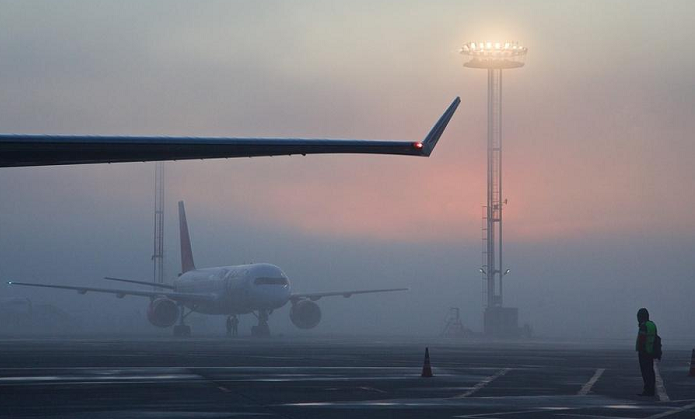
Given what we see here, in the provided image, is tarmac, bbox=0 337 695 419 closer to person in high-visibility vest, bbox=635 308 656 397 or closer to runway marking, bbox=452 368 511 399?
runway marking, bbox=452 368 511 399

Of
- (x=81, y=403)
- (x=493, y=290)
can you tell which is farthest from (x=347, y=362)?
(x=493, y=290)

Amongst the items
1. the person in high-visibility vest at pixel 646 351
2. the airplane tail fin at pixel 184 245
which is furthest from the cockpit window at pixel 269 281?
the person in high-visibility vest at pixel 646 351

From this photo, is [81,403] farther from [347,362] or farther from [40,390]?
[347,362]

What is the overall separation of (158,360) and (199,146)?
13.3 metres

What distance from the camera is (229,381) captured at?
87.8 feet

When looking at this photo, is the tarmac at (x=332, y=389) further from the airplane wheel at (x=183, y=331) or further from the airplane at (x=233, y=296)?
the airplane wheel at (x=183, y=331)

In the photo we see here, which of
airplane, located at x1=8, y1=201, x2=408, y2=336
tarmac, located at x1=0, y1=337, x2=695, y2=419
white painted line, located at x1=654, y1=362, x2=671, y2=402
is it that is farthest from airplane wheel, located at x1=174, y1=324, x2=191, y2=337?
white painted line, located at x1=654, y1=362, x2=671, y2=402

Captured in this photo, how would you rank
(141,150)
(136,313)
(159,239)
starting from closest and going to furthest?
(141,150), (159,239), (136,313)

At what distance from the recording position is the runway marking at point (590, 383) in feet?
79.5

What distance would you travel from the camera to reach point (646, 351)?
81.1 ft

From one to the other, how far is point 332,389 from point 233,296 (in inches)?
2133

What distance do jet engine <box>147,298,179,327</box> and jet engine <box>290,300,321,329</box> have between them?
8191 mm

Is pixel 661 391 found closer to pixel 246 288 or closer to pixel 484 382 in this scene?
pixel 484 382

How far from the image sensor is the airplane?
76.2 metres
